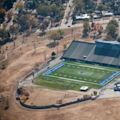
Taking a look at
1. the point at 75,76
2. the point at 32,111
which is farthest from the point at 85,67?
the point at 32,111

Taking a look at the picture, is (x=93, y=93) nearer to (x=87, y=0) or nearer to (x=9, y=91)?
(x=9, y=91)

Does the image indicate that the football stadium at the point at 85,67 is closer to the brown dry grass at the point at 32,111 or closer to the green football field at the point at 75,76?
the green football field at the point at 75,76

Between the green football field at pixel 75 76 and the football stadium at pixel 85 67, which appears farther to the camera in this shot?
the football stadium at pixel 85 67

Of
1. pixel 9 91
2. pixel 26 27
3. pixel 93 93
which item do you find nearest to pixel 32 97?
pixel 9 91

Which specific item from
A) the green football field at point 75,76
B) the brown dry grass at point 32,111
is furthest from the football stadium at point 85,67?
the brown dry grass at point 32,111

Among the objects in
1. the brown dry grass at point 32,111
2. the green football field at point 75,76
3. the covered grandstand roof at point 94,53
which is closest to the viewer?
the brown dry grass at point 32,111
